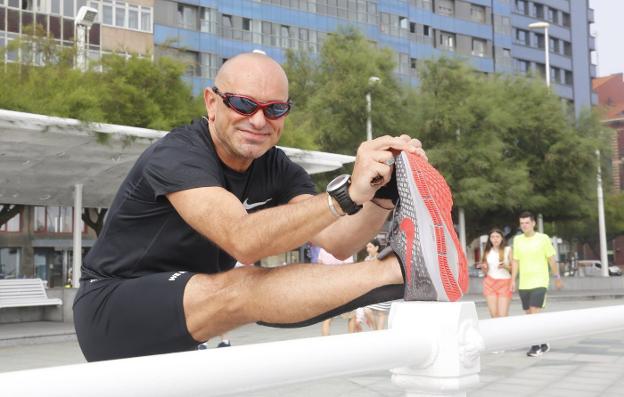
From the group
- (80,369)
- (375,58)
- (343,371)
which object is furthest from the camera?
(375,58)

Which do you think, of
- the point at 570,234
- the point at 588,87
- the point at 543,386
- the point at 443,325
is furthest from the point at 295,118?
the point at 588,87

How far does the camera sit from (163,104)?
2034 centimetres

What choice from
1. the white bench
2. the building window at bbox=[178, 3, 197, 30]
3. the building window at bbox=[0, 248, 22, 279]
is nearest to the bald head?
the white bench

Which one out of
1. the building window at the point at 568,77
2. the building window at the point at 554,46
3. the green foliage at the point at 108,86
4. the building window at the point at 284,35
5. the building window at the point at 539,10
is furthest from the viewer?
the building window at the point at 568,77

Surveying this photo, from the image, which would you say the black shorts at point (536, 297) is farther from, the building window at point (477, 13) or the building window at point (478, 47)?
the building window at point (477, 13)

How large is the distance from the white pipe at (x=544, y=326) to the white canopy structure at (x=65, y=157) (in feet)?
32.8

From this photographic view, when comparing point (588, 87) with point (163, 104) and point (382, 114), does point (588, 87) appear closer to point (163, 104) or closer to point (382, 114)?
point (382, 114)

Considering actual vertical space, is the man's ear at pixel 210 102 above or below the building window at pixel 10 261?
above

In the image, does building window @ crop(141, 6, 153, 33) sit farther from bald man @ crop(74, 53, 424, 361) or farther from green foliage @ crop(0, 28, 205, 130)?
bald man @ crop(74, 53, 424, 361)

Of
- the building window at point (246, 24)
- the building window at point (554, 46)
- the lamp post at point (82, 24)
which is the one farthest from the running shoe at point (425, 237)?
the building window at point (554, 46)

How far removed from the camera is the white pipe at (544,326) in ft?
5.25

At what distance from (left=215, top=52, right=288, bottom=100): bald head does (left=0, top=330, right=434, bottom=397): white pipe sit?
1.24m

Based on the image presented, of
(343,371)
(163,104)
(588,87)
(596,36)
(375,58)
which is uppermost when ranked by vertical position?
(596,36)

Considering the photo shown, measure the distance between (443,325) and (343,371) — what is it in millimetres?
269
